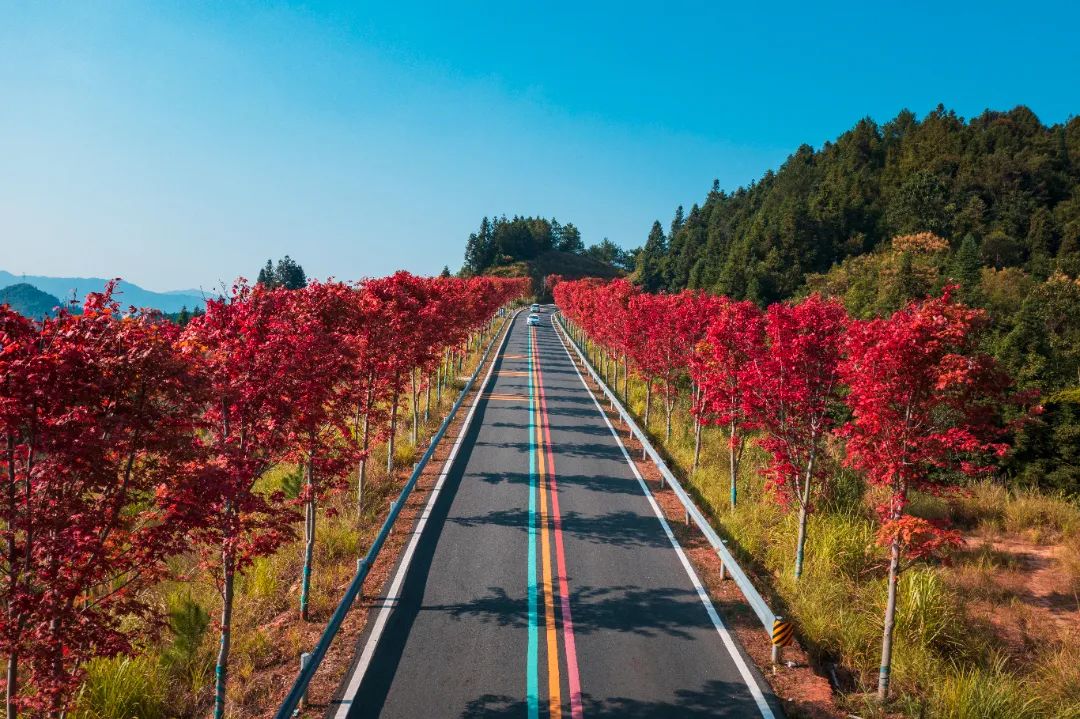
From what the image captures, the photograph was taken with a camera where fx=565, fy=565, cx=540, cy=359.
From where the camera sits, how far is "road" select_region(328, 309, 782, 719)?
736cm

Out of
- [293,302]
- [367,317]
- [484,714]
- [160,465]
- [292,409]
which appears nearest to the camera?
[160,465]

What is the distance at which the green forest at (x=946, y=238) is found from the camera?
2855cm

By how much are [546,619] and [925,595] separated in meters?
6.12

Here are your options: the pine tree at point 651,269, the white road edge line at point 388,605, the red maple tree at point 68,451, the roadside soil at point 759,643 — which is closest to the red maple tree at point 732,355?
the roadside soil at point 759,643

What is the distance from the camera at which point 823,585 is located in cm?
1000

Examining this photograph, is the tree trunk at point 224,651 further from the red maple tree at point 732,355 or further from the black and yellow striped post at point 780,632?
the red maple tree at point 732,355

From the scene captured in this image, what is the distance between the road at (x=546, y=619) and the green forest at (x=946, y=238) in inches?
716

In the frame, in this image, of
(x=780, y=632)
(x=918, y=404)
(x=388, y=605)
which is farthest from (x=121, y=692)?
(x=918, y=404)

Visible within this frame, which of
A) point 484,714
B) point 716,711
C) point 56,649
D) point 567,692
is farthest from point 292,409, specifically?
point 716,711

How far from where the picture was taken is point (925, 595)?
9.09m

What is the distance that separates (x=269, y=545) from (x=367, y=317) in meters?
6.82

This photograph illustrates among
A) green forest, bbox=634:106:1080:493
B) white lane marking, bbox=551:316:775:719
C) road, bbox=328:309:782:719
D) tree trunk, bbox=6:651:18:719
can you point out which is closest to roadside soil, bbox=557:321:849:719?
white lane marking, bbox=551:316:775:719

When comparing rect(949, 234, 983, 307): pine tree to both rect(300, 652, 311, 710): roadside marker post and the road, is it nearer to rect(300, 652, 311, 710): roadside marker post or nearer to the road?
the road

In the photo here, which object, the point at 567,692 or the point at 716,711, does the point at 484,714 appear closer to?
the point at 567,692
